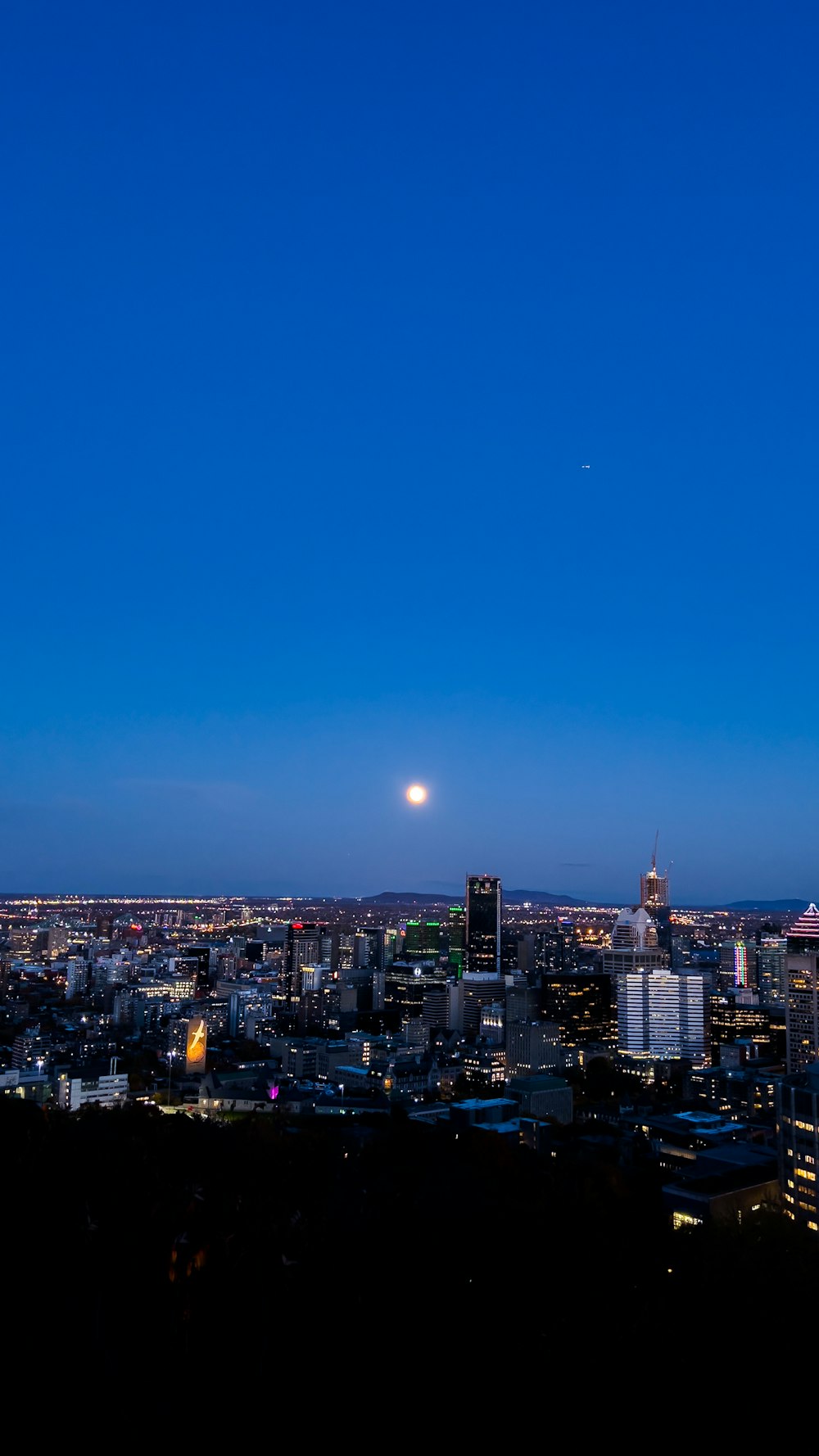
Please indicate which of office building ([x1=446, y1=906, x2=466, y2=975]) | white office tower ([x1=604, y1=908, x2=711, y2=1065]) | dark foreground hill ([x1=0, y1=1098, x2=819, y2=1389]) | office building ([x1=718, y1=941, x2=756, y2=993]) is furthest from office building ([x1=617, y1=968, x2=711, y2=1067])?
dark foreground hill ([x1=0, y1=1098, x2=819, y2=1389])

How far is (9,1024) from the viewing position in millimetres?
31750

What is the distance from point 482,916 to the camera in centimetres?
5281

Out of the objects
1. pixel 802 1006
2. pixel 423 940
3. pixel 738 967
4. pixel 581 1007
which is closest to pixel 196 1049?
pixel 802 1006

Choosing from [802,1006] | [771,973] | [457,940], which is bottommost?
[457,940]

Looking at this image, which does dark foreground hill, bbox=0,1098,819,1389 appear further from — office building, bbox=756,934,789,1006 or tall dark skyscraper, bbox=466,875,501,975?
tall dark skyscraper, bbox=466,875,501,975

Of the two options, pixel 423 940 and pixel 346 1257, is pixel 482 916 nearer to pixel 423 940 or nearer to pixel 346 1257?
pixel 423 940

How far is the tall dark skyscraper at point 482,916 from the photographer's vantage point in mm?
51000

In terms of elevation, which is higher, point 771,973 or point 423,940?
point 771,973

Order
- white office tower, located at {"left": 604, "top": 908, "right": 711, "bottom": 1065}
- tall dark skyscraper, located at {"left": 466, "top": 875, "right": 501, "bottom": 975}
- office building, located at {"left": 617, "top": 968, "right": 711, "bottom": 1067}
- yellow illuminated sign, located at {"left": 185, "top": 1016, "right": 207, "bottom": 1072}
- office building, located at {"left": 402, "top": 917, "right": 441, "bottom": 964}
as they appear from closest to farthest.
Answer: yellow illuminated sign, located at {"left": 185, "top": 1016, "right": 207, "bottom": 1072}
white office tower, located at {"left": 604, "top": 908, "right": 711, "bottom": 1065}
office building, located at {"left": 617, "top": 968, "right": 711, "bottom": 1067}
tall dark skyscraper, located at {"left": 466, "top": 875, "right": 501, "bottom": 975}
office building, located at {"left": 402, "top": 917, "right": 441, "bottom": 964}

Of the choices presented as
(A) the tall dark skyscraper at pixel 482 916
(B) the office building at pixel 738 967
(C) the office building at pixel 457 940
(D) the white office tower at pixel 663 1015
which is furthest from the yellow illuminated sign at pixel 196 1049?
(A) the tall dark skyscraper at pixel 482 916

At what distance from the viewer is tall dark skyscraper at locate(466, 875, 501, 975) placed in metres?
51.0

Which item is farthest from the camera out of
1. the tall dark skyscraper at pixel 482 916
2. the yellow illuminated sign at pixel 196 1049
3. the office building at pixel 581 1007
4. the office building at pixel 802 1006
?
the tall dark skyscraper at pixel 482 916

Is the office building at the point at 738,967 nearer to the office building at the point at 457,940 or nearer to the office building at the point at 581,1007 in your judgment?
the office building at the point at 581,1007

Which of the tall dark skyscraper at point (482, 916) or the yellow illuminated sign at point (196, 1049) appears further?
the tall dark skyscraper at point (482, 916)
